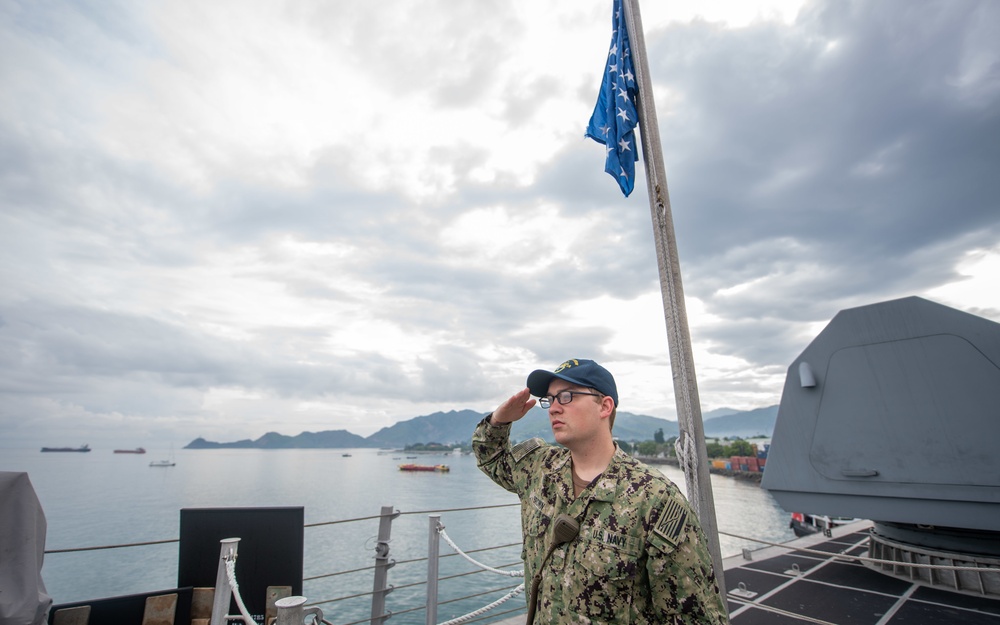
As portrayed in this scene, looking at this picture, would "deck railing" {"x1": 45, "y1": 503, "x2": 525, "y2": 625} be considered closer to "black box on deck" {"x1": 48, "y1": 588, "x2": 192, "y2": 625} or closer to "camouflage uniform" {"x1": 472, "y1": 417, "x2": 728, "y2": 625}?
"black box on deck" {"x1": 48, "y1": 588, "x2": 192, "y2": 625}

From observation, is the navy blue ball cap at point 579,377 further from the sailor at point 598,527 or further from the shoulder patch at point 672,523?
the shoulder patch at point 672,523

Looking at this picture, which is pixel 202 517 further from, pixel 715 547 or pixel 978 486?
pixel 978 486

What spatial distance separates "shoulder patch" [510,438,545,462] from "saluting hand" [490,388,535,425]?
0.17m

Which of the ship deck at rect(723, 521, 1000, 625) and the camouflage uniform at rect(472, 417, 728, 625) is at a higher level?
the camouflage uniform at rect(472, 417, 728, 625)

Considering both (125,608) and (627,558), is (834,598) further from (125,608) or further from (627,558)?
(125,608)

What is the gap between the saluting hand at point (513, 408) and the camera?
6.76 feet

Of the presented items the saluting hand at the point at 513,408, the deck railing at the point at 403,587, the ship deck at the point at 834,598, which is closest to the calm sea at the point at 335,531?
the deck railing at the point at 403,587

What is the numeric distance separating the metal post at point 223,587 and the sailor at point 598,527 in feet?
5.93

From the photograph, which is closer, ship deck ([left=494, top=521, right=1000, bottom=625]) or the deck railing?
the deck railing

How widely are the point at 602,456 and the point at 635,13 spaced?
378 centimetres

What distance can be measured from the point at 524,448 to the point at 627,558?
2.56ft

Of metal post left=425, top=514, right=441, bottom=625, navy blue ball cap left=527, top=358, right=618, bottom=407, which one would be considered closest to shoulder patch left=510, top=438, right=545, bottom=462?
navy blue ball cap left=527, top=358, right=618, bottom=407

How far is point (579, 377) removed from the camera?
193 centimetres

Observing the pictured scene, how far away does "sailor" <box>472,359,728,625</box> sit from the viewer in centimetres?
153
